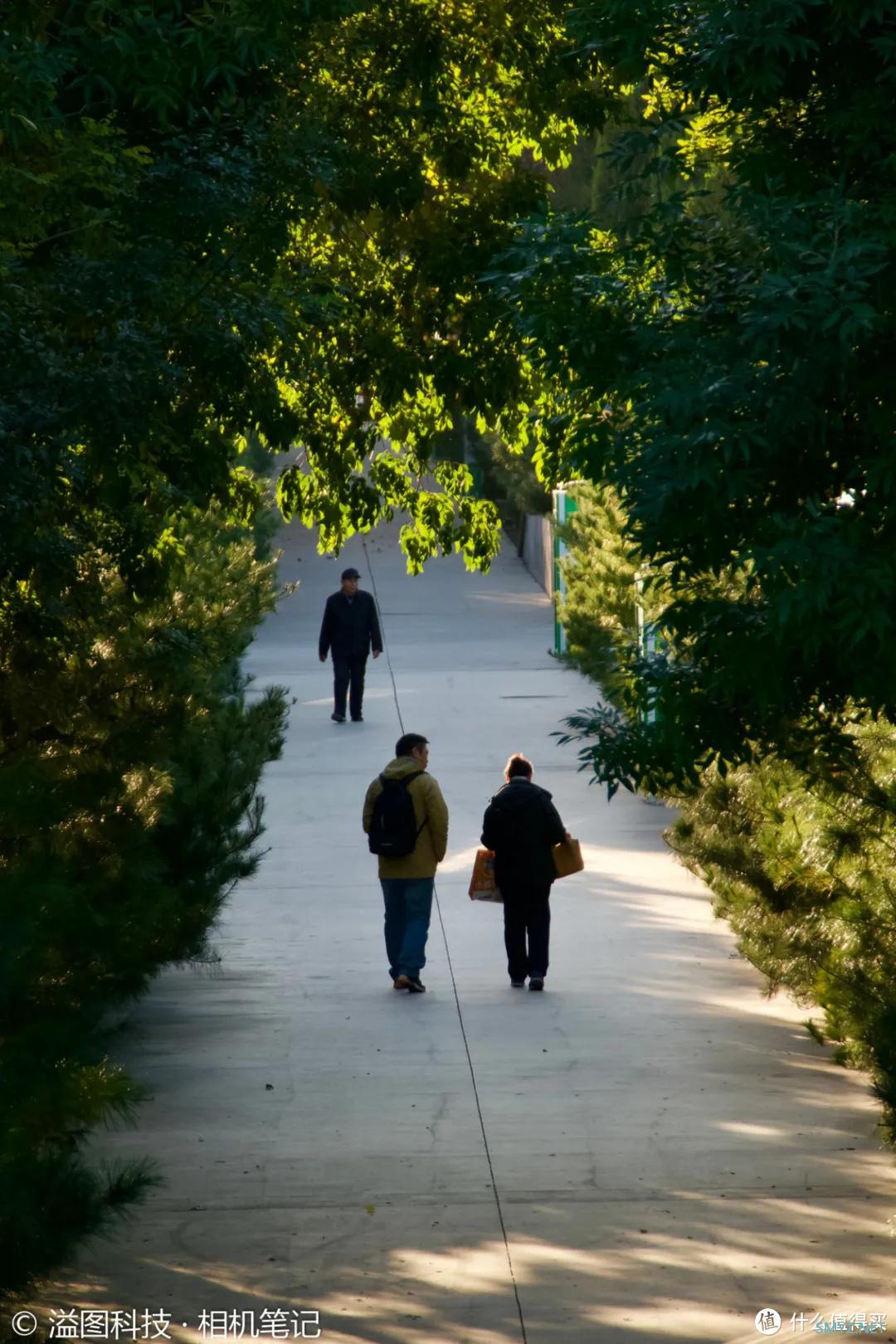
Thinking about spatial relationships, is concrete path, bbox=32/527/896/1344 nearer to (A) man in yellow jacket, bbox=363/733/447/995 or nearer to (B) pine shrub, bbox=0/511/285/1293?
(A) man in yellow jacket, bbox=363/733/447/995

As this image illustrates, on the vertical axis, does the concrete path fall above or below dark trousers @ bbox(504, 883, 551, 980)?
below

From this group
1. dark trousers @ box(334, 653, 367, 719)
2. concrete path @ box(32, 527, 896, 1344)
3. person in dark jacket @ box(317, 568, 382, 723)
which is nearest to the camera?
concrete path @ box(32, 527, 896, 1344)

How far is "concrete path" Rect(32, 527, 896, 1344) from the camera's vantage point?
21.8 ft

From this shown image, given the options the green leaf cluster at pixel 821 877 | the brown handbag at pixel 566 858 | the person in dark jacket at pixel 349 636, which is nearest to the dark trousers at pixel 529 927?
the brown handbag at pixel 566 858

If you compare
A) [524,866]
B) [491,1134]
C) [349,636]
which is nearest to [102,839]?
[491,1134]

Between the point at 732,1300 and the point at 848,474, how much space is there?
2.96 metres

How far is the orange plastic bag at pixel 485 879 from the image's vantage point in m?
11.3

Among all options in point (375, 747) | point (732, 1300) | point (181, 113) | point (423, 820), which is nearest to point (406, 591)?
point (375, 747)

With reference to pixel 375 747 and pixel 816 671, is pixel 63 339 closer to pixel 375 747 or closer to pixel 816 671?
pixel 816 671

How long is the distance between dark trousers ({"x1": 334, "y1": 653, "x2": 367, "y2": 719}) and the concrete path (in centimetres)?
544

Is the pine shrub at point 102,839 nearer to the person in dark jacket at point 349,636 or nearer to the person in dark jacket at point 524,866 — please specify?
the person in dark jacket at point 524,866

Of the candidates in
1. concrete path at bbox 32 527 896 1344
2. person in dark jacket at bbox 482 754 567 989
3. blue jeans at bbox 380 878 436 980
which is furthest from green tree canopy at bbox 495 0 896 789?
blue jeans at bbox 380 878 436 980

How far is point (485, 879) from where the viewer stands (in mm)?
11367

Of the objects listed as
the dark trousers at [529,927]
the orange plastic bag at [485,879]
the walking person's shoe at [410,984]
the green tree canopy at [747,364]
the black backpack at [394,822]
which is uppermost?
the green tree canopy at [747,364]
